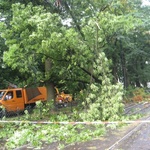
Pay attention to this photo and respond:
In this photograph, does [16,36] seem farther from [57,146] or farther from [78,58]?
[57,146]

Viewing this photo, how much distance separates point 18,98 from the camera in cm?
2025

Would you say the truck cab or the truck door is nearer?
the truck cab

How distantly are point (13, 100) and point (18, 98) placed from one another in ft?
2.17

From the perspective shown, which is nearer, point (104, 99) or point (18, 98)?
point (104, 99)

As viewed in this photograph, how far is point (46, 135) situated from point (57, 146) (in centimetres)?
138

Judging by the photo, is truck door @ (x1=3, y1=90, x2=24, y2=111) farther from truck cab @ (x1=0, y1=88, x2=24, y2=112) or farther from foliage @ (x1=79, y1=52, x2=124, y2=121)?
foliage @ (x1=79, y1=52, x2=124, y2=121)

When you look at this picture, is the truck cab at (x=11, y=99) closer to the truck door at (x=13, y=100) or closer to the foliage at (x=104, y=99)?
the truck door at (x=13, y=100)

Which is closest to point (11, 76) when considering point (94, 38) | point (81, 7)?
point (81, 7)

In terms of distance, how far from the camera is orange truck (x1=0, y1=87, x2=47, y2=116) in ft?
62.1

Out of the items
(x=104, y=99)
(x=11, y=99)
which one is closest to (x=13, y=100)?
(x=11, y=99)

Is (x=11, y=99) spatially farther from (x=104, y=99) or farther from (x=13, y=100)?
(x=104, y=99)

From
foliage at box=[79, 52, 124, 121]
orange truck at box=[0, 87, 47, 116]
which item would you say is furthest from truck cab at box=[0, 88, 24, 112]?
foliage at box=[79, 52, 124, 121]

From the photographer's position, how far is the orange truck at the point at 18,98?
18.9 m

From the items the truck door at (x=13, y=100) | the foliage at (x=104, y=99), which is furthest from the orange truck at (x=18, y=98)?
the foliage at (x=104, y=99)
